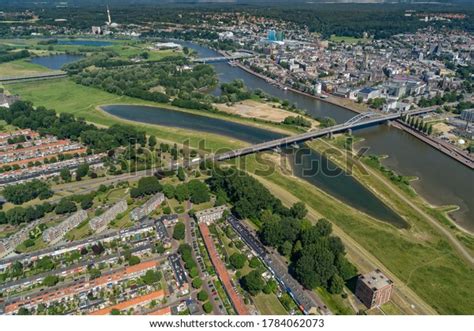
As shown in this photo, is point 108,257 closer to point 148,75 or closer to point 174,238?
point 174,238

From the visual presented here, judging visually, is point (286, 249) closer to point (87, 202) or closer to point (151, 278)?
point (151, 278)

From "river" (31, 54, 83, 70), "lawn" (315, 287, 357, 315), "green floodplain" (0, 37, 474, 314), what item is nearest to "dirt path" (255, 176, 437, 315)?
"green floodplain" (0, 37, 474, 314)

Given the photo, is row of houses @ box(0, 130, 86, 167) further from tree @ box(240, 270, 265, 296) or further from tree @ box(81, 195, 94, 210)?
tree @ box(240, 270, 265, 296)

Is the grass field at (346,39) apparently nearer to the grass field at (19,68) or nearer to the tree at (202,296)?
the grass field at (19,68)

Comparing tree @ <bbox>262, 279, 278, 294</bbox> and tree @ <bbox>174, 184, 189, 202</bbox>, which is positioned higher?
tree @ <bbox>174, 184, 189, 202</bbox>

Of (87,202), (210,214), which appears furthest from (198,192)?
(87,202)

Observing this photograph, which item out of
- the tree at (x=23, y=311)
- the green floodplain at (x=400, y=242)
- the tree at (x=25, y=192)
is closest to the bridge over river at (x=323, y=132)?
the green floodplain at (x=400, y=242)
